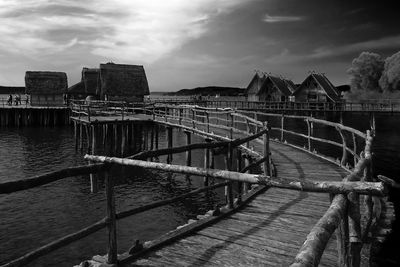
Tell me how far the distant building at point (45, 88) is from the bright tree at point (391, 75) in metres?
48.1

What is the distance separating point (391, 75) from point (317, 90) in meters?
13.7

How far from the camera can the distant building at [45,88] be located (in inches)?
1903

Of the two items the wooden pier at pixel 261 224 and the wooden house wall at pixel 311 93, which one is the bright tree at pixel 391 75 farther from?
the wooden pier at pixel 261 224

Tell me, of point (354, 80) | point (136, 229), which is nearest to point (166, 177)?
point (136, 229)

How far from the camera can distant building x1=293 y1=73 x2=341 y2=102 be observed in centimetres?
4744

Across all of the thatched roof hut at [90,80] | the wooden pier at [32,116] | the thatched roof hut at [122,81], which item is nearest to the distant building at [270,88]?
the thatched roof hut at [122,81]

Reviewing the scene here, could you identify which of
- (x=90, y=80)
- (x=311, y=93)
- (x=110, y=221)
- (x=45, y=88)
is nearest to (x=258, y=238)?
(x=110, y=221)

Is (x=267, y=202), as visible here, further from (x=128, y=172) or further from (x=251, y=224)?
(x=128, y=172)

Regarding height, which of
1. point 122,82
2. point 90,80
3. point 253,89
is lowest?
point 122,82

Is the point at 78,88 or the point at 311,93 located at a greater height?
the point at 78,88

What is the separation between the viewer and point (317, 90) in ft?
163

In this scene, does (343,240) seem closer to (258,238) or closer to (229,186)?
(258,238)

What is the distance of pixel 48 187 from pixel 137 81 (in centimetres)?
3213

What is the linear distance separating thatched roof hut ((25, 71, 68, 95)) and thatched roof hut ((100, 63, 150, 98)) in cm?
863
